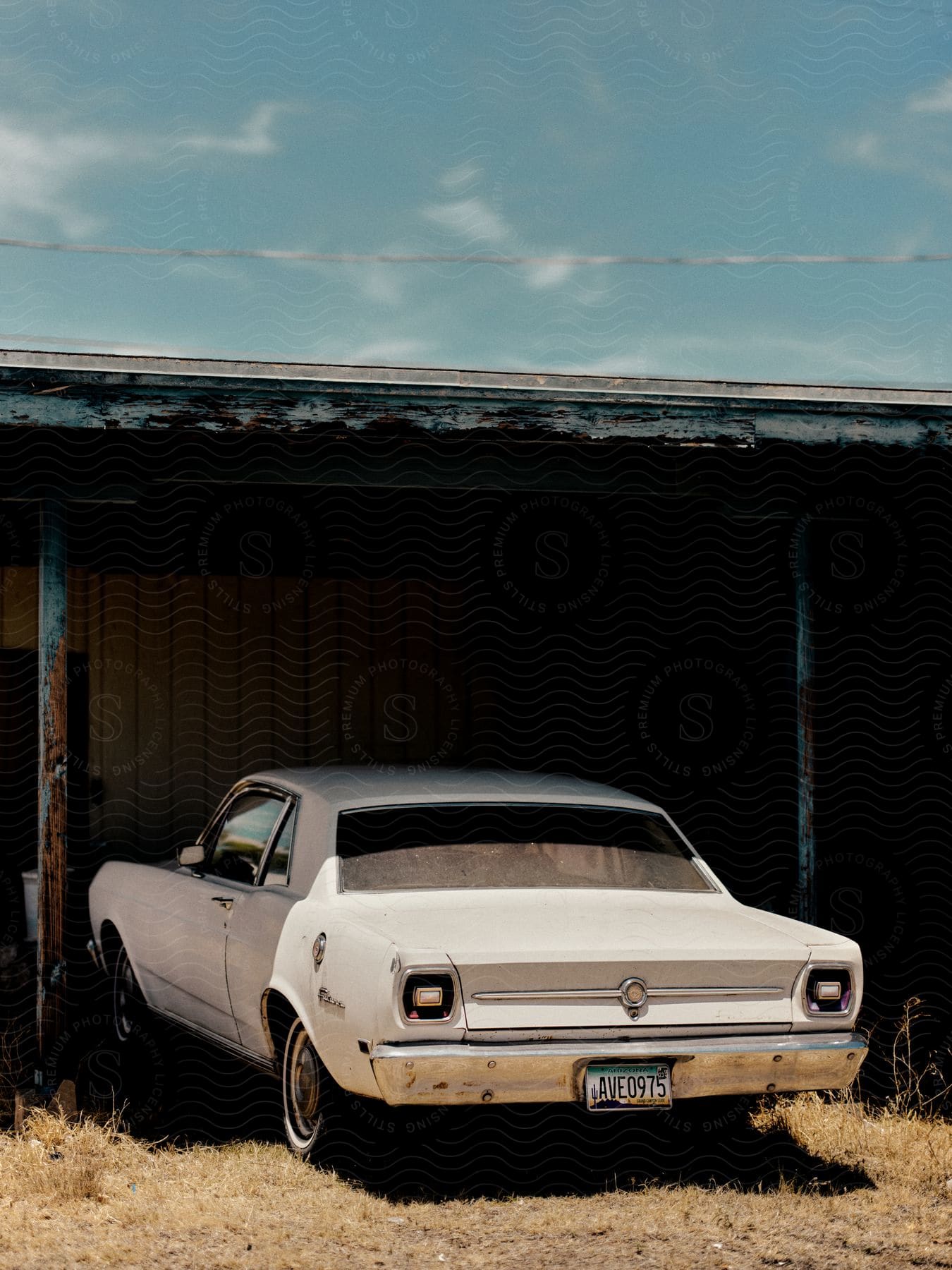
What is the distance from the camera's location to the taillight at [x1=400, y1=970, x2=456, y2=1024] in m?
4.21

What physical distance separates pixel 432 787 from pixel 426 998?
55.1 inches

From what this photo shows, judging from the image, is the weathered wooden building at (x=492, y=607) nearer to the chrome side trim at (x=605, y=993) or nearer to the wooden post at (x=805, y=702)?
the wooden post at (x=805, y=702)

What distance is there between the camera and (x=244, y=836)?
6016mm

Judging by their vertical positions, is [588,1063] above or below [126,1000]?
above

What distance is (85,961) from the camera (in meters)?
8.66

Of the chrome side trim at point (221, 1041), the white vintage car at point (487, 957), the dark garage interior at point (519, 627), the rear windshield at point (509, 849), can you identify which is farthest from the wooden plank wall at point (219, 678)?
the rear windshield at point (509, 849)

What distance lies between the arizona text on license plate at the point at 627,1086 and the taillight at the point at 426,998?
0.51 meters

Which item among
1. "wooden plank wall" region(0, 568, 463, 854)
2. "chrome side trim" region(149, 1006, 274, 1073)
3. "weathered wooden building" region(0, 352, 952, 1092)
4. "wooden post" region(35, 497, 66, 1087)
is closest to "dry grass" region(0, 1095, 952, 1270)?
"chrome side trim" region(149, 1006, 274, 1073)

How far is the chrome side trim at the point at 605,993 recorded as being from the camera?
4289 millimetres

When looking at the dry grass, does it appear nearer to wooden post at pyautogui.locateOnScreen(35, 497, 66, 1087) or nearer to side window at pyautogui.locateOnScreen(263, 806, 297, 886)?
side window at pyautogui.locateOnScreen(263, 806, 297, 886)

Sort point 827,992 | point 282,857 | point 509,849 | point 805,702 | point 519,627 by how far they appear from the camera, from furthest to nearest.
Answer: point 519,627 < point 805,702 < point 282,857 < point 509,849 < point 827,992

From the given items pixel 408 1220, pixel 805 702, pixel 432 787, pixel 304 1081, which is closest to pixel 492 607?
pixel 805 702

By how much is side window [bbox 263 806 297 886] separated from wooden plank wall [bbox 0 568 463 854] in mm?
4457

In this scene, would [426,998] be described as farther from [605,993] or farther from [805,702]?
[805,702]
